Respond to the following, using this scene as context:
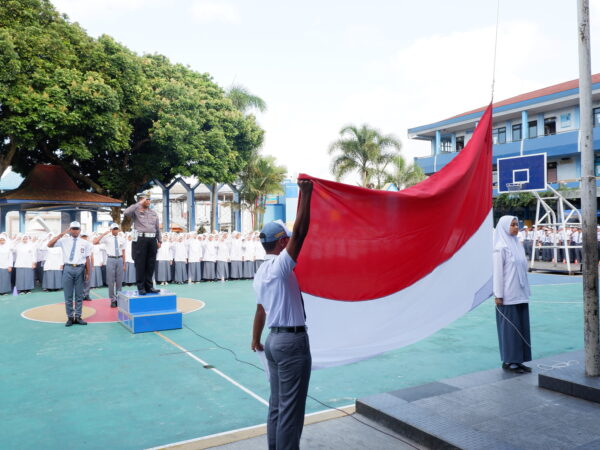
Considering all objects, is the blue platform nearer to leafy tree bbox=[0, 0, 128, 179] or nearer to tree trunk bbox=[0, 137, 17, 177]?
leafy tree bbox=[0, 0, 128, 179]

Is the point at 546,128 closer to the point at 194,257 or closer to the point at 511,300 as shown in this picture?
the point at 194,257

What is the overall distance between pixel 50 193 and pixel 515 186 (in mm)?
17670

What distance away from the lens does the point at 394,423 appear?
4223 mm

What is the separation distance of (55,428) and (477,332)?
6.60 metres

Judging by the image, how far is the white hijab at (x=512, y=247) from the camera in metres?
5.97

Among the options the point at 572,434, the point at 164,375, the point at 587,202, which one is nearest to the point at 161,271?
the point at 164,375

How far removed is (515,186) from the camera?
1833cm

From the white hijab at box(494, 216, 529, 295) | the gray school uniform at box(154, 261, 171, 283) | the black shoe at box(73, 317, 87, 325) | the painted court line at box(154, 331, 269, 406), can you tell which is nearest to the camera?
the painted court line at box(154, 331, 269, 406)

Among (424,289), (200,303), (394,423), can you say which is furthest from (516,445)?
(200,303)

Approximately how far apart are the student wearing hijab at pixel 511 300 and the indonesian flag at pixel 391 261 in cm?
157

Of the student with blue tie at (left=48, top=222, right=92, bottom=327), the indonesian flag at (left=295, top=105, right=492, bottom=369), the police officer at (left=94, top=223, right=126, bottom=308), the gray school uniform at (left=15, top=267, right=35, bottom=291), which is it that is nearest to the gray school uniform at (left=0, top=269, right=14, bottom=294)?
the gray school uniform at (left=15, top=267, right=35, bottom=291)

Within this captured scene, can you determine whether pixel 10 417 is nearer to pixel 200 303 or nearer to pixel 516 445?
pixel 516 445

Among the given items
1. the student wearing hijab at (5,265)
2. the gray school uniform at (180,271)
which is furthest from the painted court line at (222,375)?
the gray school uniform at (180,271)

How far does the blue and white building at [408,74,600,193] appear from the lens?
97.9ft
